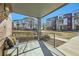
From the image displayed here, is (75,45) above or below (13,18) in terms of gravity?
below

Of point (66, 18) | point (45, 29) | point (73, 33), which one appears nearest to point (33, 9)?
point (45, 29)

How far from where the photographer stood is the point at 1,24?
1.76 m

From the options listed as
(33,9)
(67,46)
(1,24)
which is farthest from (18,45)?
(67,46)

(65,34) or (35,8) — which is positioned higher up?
(35,8)

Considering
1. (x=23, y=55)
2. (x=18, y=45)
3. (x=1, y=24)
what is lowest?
(x=23, y=55)

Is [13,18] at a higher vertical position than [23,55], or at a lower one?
higher

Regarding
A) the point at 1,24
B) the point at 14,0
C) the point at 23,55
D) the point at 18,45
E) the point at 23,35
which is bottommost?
the point at 23,55

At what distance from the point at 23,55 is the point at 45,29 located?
42cm

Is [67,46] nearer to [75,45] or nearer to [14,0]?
[75,45]

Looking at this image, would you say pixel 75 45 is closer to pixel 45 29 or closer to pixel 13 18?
pixel 45 29

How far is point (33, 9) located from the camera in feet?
6.01

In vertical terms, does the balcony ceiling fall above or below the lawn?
above

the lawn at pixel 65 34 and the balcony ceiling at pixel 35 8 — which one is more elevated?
the balcony ceiling at pixel 35 8

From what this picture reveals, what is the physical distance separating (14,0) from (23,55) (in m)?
0.69
